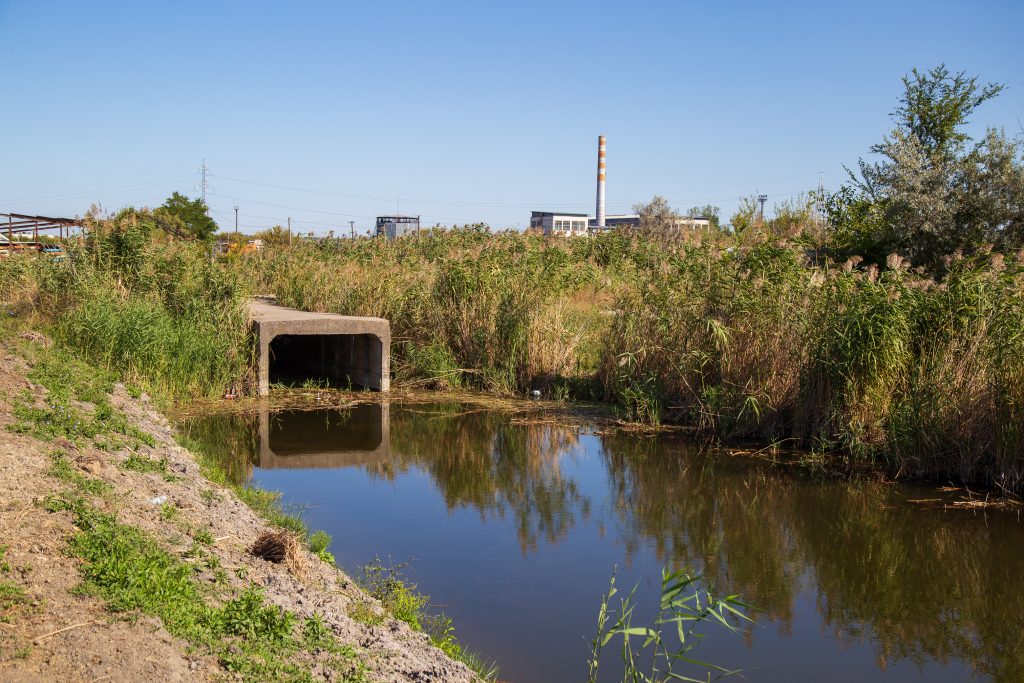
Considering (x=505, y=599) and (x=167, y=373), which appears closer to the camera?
(x=505, y=599)

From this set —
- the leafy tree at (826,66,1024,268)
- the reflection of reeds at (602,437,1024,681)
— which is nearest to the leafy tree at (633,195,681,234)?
the leafy tree at (826,66,1024,268)

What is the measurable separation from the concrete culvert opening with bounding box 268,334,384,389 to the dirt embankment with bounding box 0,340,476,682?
758cm

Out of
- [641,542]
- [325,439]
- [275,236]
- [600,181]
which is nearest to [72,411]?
[325,439]

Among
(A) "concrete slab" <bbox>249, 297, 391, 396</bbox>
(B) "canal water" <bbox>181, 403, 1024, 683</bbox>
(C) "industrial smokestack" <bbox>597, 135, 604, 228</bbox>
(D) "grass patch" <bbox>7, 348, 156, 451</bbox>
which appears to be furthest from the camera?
(C) "industrial smokestack" <bbox>597, 135, 604, 228</bbox>

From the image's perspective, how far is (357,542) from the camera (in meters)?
8.04

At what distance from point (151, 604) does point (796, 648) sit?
12.8 feet

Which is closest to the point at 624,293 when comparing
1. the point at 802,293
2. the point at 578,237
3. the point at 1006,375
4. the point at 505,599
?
the point at 802,293

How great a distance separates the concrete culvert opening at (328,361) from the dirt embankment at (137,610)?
24.9 feet

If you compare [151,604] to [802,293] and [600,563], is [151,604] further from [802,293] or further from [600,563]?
[802,293]

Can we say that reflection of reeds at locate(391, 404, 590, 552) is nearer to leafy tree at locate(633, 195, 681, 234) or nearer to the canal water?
the canal water

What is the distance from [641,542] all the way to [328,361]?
10.0m

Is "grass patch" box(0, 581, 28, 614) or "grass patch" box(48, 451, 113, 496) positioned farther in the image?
"grass patch" box(48, 451, 113, 496)

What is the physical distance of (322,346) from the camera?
685 inches

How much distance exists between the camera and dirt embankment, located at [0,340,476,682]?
13.1 feet
